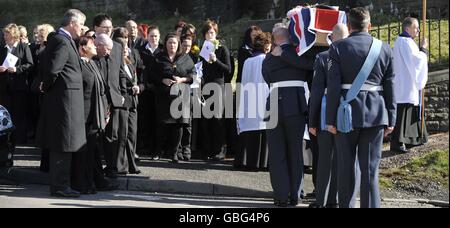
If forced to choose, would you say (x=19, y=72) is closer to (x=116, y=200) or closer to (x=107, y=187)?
(x=107, y=187)

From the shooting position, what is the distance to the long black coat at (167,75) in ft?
44.9

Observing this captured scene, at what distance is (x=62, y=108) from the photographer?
11172 millimetres

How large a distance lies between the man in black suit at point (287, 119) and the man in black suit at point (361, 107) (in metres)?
1.40

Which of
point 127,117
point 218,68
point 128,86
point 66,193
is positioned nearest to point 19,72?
point 128,86

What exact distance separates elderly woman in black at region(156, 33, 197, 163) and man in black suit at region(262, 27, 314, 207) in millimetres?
2848

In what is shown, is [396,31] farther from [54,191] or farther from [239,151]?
[54,191]

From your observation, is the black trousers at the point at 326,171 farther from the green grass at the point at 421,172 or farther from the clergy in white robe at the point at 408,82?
the clergy in white robe at the point at 408,82

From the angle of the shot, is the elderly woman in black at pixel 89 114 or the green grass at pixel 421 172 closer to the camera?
the elderly woman in black at pixel 89 114

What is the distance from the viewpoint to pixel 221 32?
92.8ft

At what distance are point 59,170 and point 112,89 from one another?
1473mm

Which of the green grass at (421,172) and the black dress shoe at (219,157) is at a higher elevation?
the black dress shoe at (219,157)

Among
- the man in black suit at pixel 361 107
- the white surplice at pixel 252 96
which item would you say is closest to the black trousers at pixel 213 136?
the white surplice at pixel 252 96
